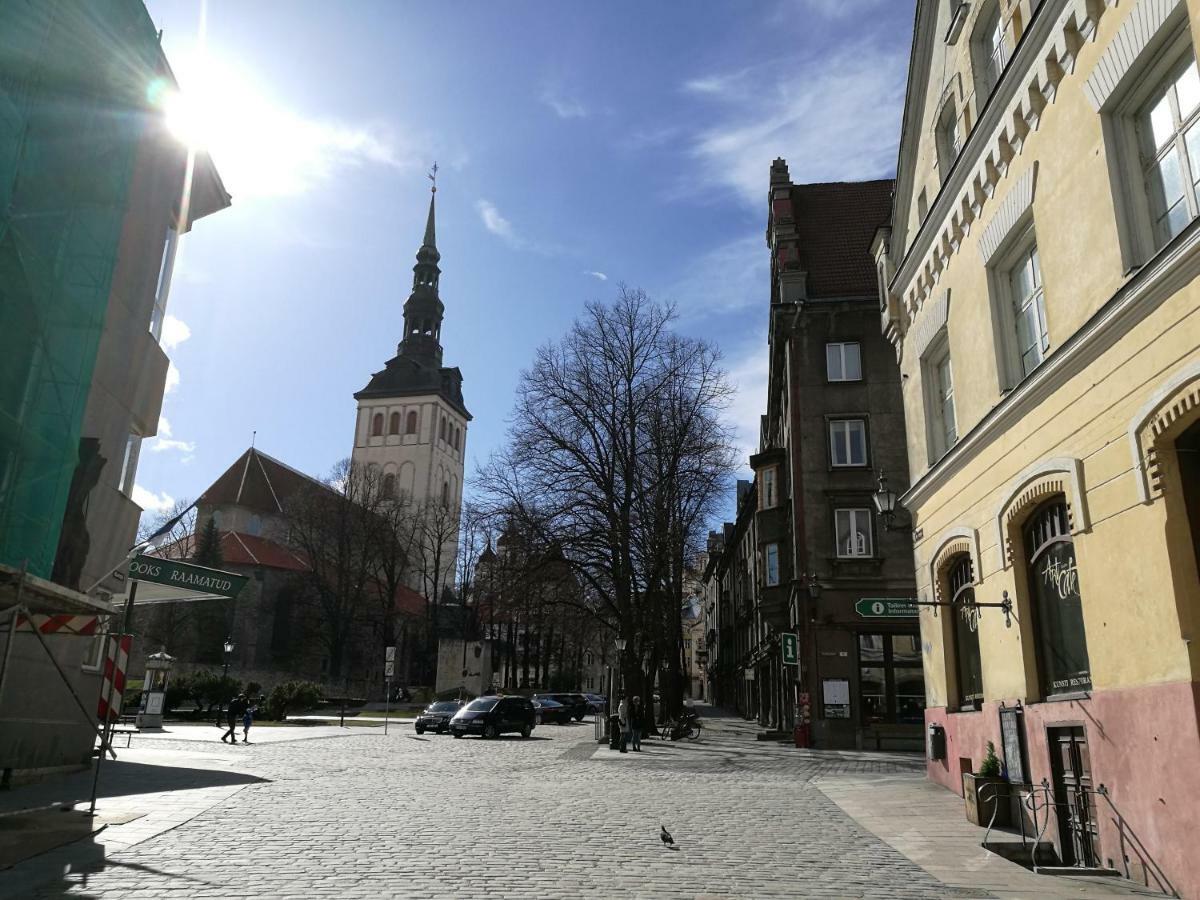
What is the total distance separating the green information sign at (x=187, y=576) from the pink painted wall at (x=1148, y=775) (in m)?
10.7

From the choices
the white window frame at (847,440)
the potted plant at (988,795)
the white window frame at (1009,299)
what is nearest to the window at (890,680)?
the white window frame at (847,440)

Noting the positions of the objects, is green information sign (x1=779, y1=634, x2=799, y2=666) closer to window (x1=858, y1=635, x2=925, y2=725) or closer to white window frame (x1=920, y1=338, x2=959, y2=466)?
window (x1=858, y1=635, x2=925, y2=725)

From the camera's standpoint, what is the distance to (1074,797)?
30.5 ft

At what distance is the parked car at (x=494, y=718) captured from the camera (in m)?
33.2

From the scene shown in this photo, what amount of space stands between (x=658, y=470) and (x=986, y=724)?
21755 millimetres

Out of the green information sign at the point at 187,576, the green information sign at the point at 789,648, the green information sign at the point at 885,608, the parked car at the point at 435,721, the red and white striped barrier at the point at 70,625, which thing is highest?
the green information sign at the point at 789,648

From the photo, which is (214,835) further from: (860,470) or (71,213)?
(860,470)

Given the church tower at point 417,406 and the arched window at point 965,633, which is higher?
the church tower at point 417,406

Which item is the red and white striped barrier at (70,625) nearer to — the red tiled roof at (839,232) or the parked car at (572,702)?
the red tiled roof at (839,232)

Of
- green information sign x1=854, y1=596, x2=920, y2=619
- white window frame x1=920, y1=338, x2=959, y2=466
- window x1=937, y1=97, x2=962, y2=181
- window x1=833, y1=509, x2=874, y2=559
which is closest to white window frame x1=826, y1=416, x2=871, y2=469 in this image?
window x1=833, y1=509, x2=874, y2=559

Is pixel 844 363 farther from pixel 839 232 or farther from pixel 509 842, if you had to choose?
pixel 509 842

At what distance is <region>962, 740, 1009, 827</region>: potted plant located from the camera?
10852 millimetres

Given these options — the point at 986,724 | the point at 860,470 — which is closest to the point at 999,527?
the point at 986,724

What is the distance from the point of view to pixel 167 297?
20.2 metres
